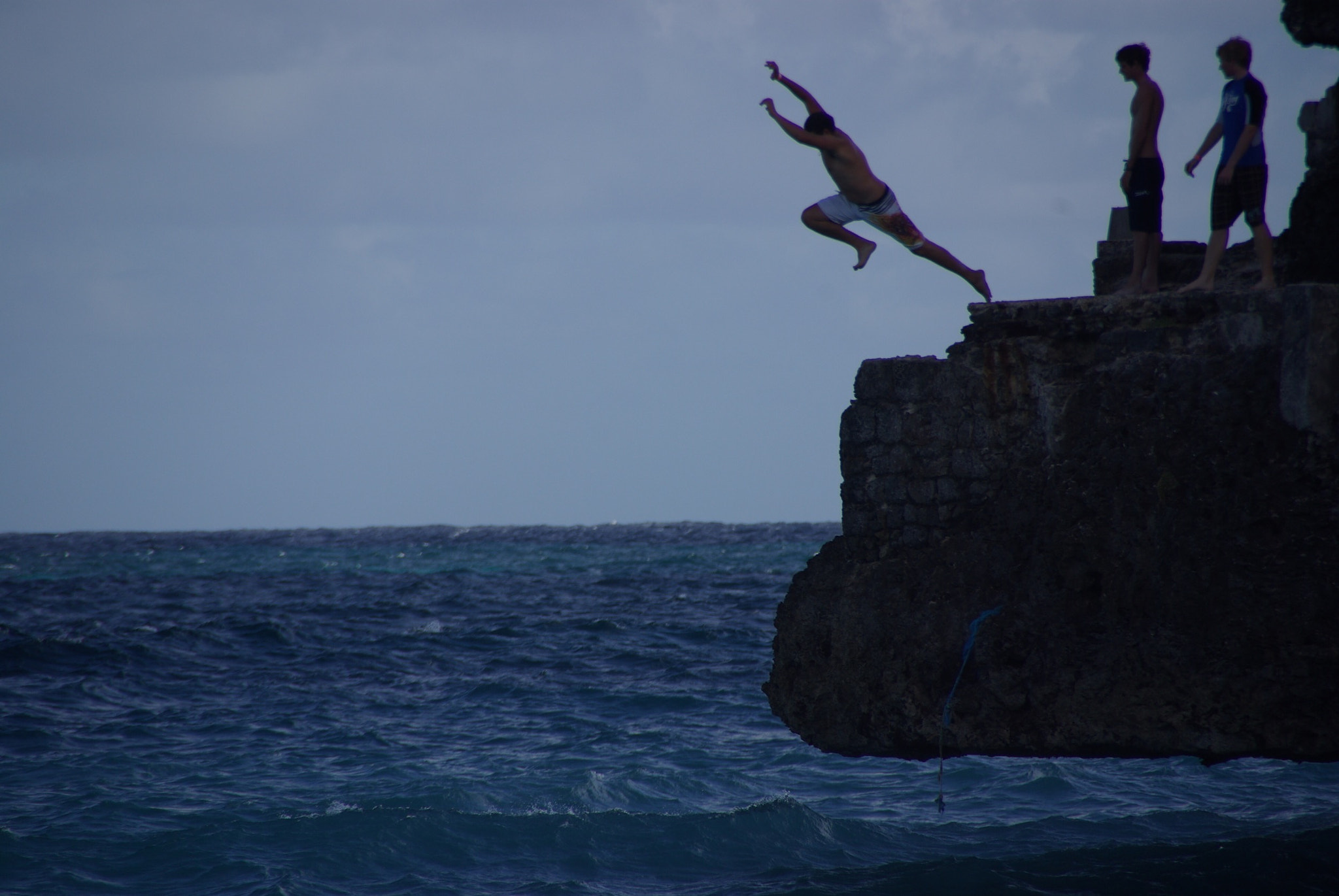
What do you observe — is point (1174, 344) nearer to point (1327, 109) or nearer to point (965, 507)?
point (965, 507)

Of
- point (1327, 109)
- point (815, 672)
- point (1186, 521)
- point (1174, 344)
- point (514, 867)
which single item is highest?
point (1327, 109)

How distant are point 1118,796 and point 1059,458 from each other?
5293mm

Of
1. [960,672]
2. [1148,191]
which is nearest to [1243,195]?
[1148,191]

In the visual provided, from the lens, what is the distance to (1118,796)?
9.02 m

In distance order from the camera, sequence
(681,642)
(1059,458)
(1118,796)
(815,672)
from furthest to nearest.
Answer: (681,642)
(1118,796)
(815,672)
(1059,458)

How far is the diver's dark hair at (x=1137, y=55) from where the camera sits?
532cm

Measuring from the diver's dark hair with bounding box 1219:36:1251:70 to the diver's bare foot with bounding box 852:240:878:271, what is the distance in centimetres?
186

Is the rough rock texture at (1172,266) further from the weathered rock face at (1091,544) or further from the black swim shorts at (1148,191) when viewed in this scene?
the weathered rock face at (1091,544)

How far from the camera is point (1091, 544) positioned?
4918 mm

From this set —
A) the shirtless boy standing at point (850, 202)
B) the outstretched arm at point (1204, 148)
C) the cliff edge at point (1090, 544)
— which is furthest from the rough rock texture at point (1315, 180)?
the shirtless boy standing at point (850, 202)

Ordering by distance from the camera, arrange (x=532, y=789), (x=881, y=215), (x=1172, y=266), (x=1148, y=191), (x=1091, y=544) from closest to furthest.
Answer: (x=1091, y=544), (x=1148, y=191), (x=881, y=215), (x=1172, y=266), (x=532, y=789)

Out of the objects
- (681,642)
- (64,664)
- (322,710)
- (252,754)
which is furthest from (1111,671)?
(64,664)

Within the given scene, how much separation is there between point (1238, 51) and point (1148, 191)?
731 millimetres

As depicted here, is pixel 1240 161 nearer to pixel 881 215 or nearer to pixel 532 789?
pixel 881 215
